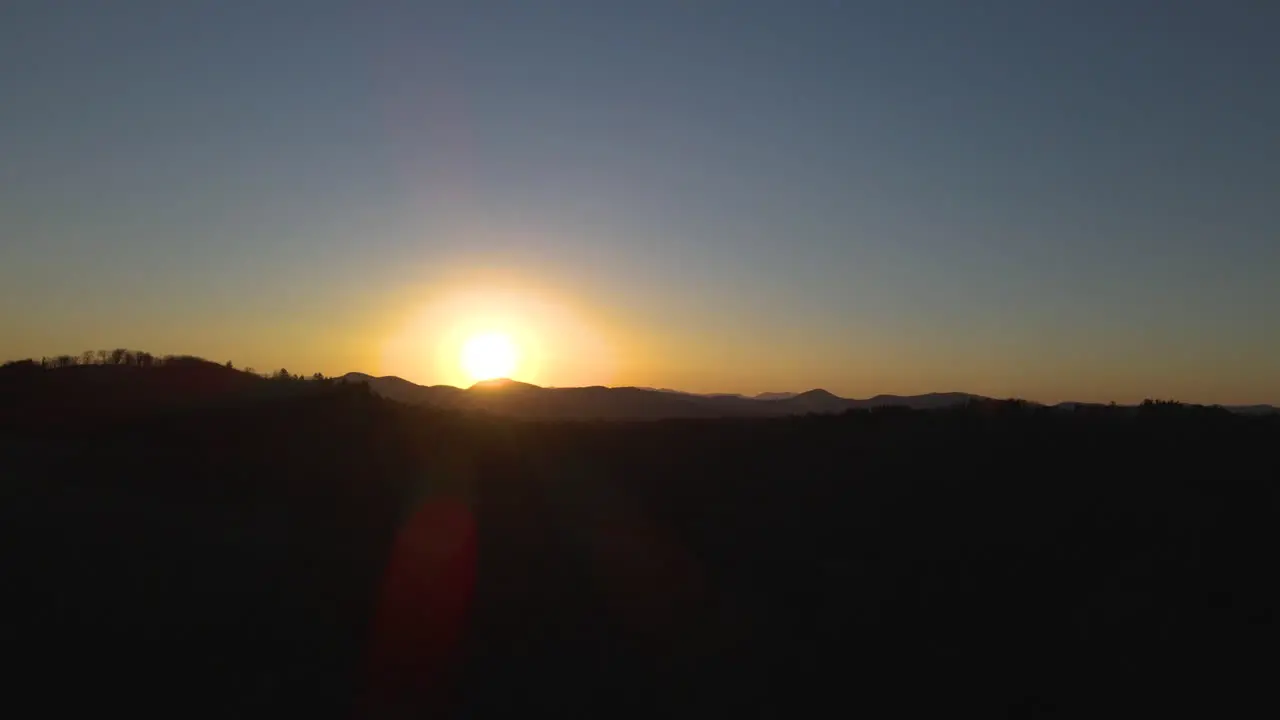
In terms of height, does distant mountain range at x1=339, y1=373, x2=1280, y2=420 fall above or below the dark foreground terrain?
above

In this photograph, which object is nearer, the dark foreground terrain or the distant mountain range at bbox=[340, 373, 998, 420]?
the dark foreground terrain

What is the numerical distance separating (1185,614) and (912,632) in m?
4.08

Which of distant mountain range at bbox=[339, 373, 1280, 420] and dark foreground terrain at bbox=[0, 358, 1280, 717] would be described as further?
distant mountain range at bbox=[339, 373, 1280, 420]

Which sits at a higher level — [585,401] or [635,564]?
[585,401]

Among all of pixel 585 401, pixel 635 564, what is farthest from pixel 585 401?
pixel 635 564

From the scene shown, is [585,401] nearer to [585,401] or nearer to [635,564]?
[585,401]

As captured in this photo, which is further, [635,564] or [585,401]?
[585,401]

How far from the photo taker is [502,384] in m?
91.0

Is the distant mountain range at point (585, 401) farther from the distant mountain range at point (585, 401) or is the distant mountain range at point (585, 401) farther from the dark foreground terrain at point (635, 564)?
the dark foreground terrain at point (635, 564)

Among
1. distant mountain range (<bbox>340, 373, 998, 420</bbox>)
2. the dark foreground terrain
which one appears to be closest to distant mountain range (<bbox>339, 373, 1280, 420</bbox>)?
distant mountain range (<bbox>340, 373, 998, 420</bbox>)

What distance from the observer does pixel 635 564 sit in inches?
572

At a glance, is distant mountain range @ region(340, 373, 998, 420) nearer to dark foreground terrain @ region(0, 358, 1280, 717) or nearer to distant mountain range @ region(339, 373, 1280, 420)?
distant mountain range @ region(339, 373, 1280, 420)

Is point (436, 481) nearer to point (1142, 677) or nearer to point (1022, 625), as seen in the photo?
point (1022, 625)

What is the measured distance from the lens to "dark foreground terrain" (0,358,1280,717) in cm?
1058
